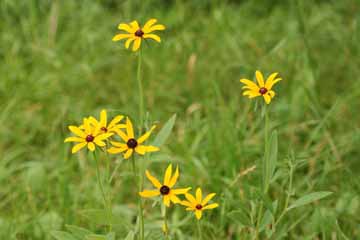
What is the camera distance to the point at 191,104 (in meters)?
2.38

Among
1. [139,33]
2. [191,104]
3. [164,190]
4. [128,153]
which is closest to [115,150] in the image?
[128,153]

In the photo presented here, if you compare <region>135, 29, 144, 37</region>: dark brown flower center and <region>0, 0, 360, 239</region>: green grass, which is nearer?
<region>135, 29, 144, 37</region>: dark brown flower center

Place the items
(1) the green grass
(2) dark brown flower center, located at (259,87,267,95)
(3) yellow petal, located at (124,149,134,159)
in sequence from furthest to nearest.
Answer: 1. (1) the green grass
2. (2) dark brown flower center, located at (259,87,267,95)
3. (3) yellow petal, located at (124,149,134,159)

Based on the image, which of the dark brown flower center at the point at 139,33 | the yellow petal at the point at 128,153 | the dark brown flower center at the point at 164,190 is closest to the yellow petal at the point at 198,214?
the dark brown flower center at the point at 164,190

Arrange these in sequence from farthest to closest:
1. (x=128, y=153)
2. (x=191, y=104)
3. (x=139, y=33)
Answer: (x=191, y=104), (x=139, y=33), (x=128, y=153)

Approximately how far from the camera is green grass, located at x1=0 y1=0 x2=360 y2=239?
5.67ft

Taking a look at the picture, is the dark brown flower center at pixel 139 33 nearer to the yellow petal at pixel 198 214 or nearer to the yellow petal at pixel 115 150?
the yellow petal at pixel 115 150

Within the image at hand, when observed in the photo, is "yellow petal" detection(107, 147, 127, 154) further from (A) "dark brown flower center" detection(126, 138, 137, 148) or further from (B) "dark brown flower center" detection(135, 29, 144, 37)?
(B) "dark brown flower center" detection(135, 29, 144, 37)

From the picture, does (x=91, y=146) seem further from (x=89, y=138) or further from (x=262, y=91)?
(x=262, y=91)

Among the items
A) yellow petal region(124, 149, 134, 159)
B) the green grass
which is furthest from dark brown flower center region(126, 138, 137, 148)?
the green grass

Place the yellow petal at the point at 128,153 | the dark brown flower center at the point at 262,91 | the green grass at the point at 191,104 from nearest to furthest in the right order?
1. the yellow petal at the point at 128,153
2. the dark brown flower center at the point at 262,91
3. the green grass at the point at 191,104

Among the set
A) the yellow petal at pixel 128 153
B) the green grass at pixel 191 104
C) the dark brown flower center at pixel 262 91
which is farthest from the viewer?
the green grass at pixel 191 104

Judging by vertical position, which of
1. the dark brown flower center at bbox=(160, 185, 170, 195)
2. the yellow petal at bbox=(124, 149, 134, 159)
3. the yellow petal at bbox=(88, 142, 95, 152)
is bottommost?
the dark brown flower center at bbox=(160, 185, 170, 195)

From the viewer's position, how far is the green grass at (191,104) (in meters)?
1.73
